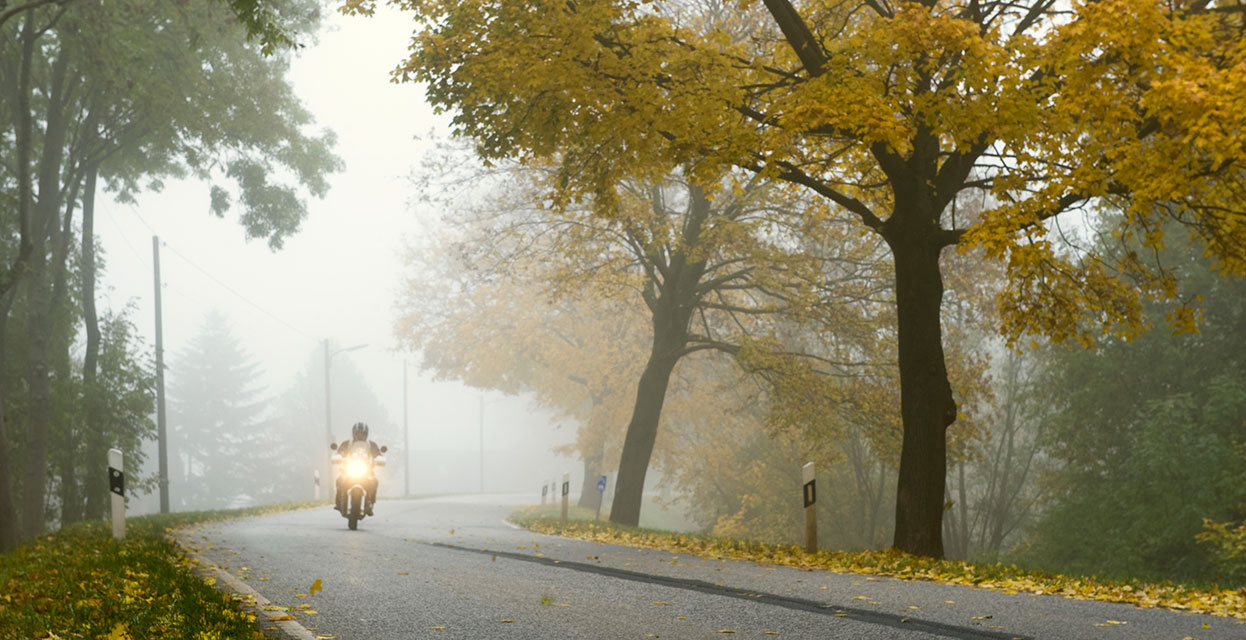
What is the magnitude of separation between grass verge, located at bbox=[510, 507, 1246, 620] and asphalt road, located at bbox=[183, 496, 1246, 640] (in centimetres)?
54

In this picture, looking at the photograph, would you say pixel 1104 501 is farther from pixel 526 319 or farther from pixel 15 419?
pixel 15 419

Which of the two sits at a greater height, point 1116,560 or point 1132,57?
point 1132,57

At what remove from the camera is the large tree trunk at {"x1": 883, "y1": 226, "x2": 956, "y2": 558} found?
1198 cm

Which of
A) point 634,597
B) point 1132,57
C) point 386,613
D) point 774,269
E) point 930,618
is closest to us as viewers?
point 930,618

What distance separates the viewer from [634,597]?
7.29 meters

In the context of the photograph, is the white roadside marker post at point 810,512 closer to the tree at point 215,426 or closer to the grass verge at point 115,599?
the grass verge at point 115,599

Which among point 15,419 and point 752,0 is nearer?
point 752,0

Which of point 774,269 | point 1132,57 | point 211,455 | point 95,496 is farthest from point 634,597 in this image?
point 211,455

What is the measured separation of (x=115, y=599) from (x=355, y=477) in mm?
10016

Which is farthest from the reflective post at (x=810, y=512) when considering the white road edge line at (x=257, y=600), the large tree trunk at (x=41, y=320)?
the large tree trunk at (x=41, y=320)

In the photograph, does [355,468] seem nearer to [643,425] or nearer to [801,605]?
[643,425]

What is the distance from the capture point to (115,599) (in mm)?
6445

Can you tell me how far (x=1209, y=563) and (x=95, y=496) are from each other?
79.8 ft

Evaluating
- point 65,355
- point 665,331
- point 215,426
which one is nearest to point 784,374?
point 665,331
